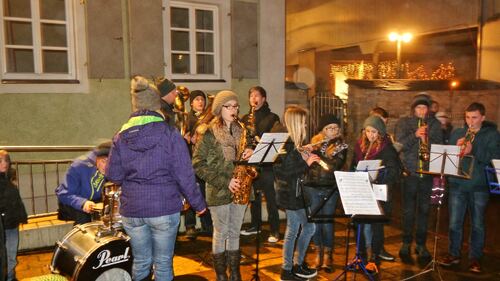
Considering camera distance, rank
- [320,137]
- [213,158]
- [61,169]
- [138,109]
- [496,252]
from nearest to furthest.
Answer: [138,109], [213,158], [320,137], [496,252], [61,169]

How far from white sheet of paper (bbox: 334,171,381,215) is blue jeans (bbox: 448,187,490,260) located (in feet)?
7.11

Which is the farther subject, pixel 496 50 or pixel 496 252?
pixel 496 50

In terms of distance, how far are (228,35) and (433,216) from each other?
18.3 feet

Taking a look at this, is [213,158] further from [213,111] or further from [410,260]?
[410,260]

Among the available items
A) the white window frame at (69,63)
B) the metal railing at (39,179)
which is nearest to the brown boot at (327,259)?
the metal railing at (39,179)

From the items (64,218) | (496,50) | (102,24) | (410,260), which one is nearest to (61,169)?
(102,24)

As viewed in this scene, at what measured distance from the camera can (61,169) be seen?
334 inches

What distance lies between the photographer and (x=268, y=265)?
6219 millimetres

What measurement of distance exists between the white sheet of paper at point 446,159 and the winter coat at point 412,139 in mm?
618

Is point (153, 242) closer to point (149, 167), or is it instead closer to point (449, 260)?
point (149, 167)

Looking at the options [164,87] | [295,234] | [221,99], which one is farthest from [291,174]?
[164,87]

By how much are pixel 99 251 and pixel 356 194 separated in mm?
2516

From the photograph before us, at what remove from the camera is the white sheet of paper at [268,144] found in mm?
4871

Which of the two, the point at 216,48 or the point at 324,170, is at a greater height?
the point at 216,48
